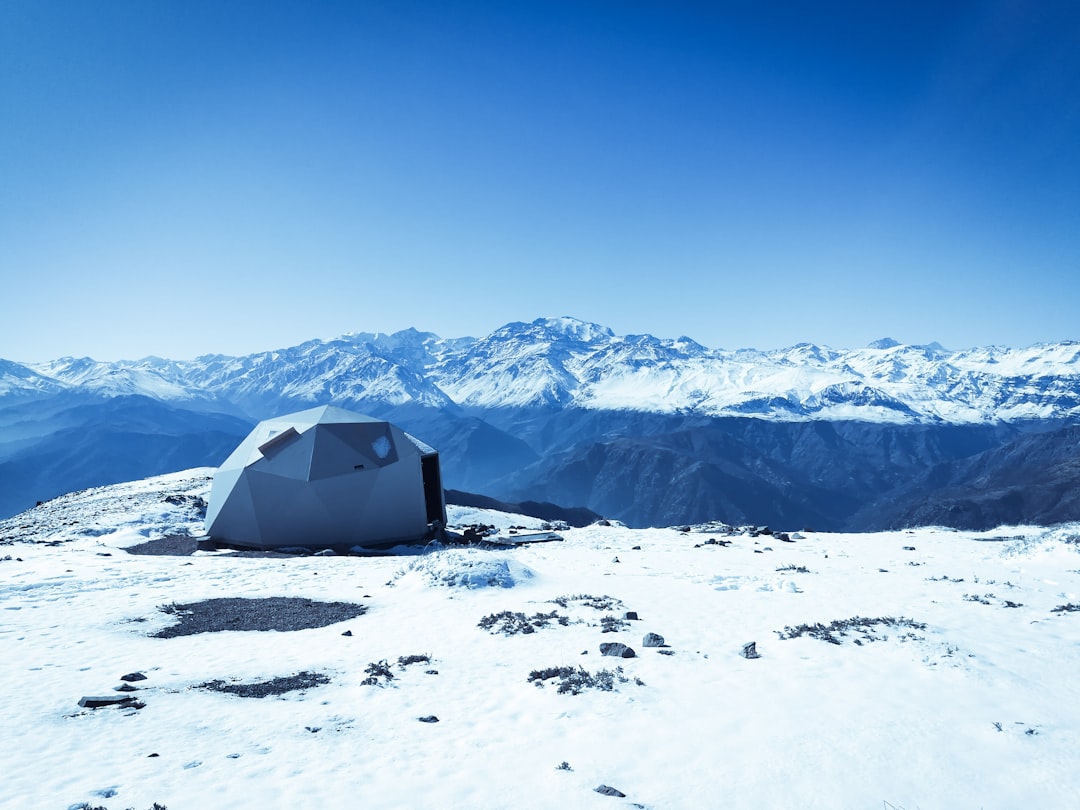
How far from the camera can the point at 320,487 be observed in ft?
82.4

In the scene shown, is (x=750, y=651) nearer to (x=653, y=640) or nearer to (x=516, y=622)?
(x=653, y=640)

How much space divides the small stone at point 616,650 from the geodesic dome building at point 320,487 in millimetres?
17862

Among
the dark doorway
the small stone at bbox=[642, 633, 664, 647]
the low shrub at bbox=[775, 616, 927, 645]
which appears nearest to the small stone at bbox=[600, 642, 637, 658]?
the small stone at bbox=[642, 633, 664, 647]

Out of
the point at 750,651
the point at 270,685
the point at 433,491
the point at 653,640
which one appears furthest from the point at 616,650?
the point at 433,491

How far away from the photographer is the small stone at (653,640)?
10805 mm

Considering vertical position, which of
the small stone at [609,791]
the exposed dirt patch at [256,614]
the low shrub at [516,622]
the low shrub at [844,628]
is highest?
the small stone at [609,791]

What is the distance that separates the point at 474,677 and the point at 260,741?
134 inches

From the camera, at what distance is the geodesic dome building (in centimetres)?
2497

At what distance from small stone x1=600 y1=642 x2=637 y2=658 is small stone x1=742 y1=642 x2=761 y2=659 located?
2001 mm

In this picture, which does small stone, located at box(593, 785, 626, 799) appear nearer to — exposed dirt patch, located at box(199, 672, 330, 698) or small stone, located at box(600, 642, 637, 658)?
small stone, located at box(600, 642, 637, 658)

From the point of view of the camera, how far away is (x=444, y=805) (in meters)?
5.84

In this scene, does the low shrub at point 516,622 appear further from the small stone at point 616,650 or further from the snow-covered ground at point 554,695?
the small stone at point 616,650

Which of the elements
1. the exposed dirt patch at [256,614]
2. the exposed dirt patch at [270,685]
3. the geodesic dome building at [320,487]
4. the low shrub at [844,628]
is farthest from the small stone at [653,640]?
the geodesic dome building at [320,487]

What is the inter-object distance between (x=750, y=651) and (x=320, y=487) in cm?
2008
